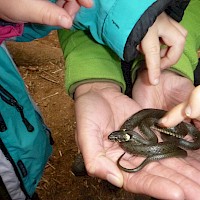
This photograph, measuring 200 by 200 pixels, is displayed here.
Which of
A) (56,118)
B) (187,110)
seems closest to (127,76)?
(187,110)

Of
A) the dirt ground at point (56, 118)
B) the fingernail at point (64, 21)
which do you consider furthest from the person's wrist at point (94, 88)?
the dirt ground at point (56, 118)

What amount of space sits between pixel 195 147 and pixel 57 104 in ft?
4.81

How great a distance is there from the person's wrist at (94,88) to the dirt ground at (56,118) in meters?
0.82

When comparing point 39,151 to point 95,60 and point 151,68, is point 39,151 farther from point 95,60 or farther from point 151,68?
point 151,68

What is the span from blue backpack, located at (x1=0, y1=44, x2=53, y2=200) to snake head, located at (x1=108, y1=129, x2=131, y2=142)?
1.47 ft

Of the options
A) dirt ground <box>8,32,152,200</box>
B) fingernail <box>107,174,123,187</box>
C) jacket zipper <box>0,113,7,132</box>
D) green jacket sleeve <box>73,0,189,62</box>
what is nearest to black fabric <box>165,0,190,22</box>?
green jacket sleeve <box>73,0,189,62</box>

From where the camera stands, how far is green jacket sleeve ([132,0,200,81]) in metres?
1.57

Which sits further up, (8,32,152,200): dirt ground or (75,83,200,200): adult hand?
(75,83,200,200): adult hand

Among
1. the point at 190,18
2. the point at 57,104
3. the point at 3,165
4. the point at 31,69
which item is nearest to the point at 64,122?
the point at 57,104

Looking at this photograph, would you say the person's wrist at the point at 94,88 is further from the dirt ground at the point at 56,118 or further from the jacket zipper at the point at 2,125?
the dirt ground at the point at 56,118

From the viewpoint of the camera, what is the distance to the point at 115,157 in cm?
128

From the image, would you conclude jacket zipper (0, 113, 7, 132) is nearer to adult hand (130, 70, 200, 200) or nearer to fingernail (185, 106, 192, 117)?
adult hand (130, 70, 200, 200)

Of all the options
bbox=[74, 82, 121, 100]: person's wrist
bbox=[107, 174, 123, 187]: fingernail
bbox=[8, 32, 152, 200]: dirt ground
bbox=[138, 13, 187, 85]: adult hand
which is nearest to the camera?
bbox=[107, 174, 123, 187]: fingernail

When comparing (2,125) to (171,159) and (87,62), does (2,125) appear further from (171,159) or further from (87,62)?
(171,159)
